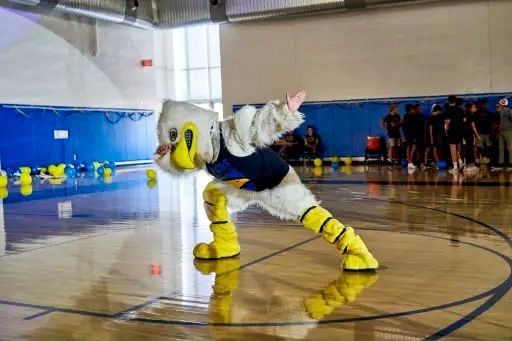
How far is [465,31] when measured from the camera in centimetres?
1490

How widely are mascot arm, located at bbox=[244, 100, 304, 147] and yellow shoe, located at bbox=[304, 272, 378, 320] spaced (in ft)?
3.22

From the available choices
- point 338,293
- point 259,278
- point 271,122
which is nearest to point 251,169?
point 271,122

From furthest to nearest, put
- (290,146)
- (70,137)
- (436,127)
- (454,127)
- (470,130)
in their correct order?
(70,137), (290,146), (436,127), (470,130), (454,127)

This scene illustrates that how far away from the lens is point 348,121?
53.9 feet

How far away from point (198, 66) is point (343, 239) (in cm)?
1832

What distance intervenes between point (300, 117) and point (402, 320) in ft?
4.68

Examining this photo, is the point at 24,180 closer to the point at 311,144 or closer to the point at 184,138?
the point at 311,144

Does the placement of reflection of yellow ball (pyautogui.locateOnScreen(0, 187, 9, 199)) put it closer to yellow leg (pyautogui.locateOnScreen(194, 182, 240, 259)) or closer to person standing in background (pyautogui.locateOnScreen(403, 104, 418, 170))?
yellow leg (pyautogui.locateOnScreen(194, 182, 240, 259))

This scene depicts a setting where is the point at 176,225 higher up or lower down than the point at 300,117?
lower down

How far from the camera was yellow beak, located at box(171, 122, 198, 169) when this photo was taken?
12.9 feet

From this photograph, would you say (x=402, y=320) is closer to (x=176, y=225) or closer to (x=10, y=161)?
(x=176, y=225)

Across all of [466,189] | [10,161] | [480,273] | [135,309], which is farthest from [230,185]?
[10,161]

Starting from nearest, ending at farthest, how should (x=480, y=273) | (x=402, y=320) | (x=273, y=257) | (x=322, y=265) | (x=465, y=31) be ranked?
(x=402, y=320), (x=480, y=273), (x=322, y=265), (x=273, y=257), (x=465, y=31)

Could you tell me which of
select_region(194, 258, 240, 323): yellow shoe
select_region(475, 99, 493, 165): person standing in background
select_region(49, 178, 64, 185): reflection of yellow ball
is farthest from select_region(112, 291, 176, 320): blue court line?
select_region(475, 99, 493, 165): person standing in background
